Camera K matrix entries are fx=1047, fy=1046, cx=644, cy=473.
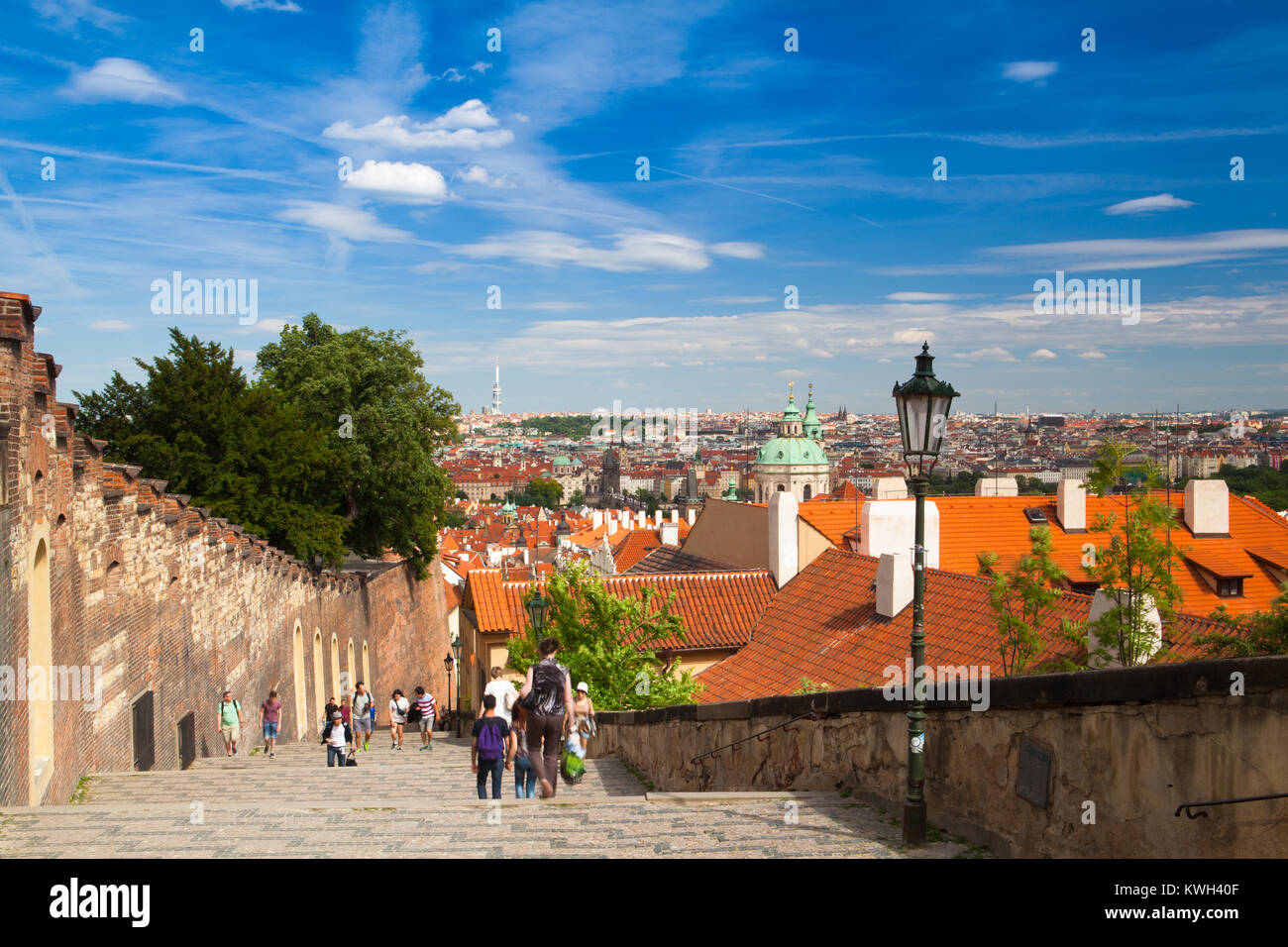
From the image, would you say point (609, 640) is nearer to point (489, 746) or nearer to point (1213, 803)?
point (489, 746)

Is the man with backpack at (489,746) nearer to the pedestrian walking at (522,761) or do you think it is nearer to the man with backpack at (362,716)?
the pedestrian walking at (522,761)

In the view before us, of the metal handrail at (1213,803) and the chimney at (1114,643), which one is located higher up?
the chimney at (1114,643)

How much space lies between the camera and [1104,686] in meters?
5.19

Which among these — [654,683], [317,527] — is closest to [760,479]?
[317,527]

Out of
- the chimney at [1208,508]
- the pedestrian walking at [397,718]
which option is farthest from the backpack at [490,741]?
the chimney at [1208,508]

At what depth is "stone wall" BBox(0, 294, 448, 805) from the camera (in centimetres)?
934

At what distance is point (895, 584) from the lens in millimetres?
16438

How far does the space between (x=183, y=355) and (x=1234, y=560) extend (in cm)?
2656

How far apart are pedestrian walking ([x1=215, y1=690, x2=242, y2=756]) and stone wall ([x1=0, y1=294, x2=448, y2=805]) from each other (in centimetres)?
18

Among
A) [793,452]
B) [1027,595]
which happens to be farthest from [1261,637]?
[793,452]

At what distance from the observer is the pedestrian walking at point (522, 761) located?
9531 millimetres

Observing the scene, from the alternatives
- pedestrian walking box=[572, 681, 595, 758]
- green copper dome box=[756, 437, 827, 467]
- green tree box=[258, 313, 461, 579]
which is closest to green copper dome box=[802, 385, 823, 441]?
green copper dome box=[756, 437, 827, 467]

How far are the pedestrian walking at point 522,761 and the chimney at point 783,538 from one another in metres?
14.0

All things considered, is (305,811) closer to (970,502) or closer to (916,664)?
(916,664)
